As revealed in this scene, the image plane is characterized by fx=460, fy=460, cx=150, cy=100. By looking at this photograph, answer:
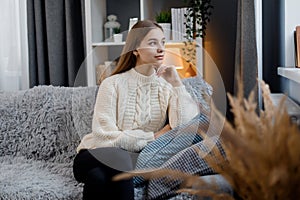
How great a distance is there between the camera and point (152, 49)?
6.95ft

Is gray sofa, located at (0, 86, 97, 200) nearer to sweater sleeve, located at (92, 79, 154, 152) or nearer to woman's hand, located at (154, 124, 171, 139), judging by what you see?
sweater sleeve, located at (92, 79, 154, 152)

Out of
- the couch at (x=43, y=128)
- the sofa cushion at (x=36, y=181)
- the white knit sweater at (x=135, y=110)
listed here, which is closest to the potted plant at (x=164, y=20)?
the couch at (x=43, y=128)

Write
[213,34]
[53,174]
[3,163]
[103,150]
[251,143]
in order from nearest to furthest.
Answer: [251,143] < [103,150] < [53,174] < [3,163] < [213,34]

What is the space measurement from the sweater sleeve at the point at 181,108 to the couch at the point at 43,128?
19.1 inches

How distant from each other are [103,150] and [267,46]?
1400 mm

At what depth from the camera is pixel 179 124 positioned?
206 centimetres

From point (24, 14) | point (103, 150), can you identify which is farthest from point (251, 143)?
point (24, 14)

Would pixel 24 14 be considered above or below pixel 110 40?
above

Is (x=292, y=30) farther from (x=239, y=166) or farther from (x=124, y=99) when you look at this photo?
(x=239, y=166)

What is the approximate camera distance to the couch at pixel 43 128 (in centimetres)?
231

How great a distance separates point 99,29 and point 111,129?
1317 millimetres

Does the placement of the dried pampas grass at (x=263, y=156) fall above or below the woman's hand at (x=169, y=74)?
below

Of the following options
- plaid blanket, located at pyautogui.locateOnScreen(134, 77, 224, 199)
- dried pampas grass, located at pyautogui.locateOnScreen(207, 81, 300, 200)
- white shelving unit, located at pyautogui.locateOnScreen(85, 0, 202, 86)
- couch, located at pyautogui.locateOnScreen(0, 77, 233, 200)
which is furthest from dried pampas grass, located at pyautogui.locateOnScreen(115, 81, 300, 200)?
white shelving unit, located at pyautogui.locateOnScreen(85, 0, 202, 86)

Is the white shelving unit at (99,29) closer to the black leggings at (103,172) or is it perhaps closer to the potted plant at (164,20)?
the potted plant at (164,20)
